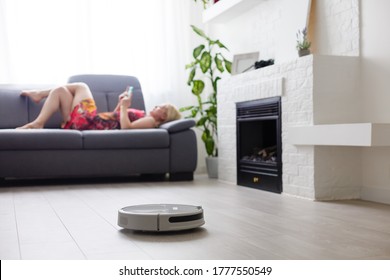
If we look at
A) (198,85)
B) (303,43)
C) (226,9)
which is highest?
(226,9)

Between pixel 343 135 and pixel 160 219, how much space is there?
1.42 m

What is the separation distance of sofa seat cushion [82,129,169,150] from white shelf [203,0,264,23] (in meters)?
1.30

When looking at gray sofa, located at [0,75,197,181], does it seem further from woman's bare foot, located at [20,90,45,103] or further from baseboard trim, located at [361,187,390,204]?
baseboard trim, located at [361,187,390,204]

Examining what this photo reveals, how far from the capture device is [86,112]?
4.89 metres

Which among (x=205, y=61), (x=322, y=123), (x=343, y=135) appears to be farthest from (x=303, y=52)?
(x=205, y=61)

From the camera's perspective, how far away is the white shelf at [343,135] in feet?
9.46

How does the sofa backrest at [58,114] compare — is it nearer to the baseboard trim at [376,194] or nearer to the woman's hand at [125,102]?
the woman's hand at [125,102]

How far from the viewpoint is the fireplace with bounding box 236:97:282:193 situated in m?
3.78

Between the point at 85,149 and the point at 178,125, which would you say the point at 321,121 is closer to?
the point at 178,125

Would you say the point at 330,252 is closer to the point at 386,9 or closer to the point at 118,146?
the point at 386,9

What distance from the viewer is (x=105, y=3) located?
5629 mm

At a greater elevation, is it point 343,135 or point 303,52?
point 303,52
